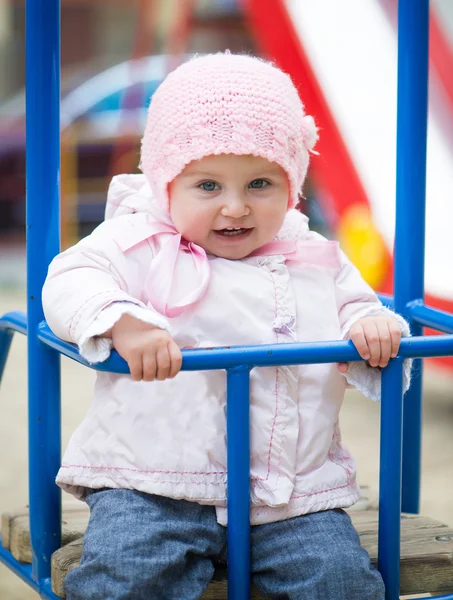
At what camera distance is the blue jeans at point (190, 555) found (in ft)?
Result: 3.76

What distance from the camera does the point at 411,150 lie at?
1.51 metres

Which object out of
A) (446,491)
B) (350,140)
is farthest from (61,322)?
(350,140)

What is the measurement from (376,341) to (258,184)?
28 cm

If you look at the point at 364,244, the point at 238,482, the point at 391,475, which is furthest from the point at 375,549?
the point at 364,244

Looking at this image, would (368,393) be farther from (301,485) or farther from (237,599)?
(237,599)

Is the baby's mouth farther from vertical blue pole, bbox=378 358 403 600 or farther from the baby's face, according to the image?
vertical blue pole, bbox=378 358 403 600

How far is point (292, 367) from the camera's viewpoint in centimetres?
126

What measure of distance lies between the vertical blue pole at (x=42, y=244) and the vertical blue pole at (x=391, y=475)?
0.43 meters

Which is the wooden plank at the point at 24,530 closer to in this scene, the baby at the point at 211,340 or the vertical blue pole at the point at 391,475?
the baby at the point at 211,340

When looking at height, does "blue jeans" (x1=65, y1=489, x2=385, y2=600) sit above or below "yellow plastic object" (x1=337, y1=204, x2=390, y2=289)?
below

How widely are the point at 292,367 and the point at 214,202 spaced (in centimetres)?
23

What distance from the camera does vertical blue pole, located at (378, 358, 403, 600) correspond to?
46.5 inches

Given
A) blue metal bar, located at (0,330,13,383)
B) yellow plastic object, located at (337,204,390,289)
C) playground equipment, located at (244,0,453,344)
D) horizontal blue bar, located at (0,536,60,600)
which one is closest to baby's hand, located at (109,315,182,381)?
horizontal blue bar, located at (0,536,60,600)

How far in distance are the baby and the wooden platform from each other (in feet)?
0.22
